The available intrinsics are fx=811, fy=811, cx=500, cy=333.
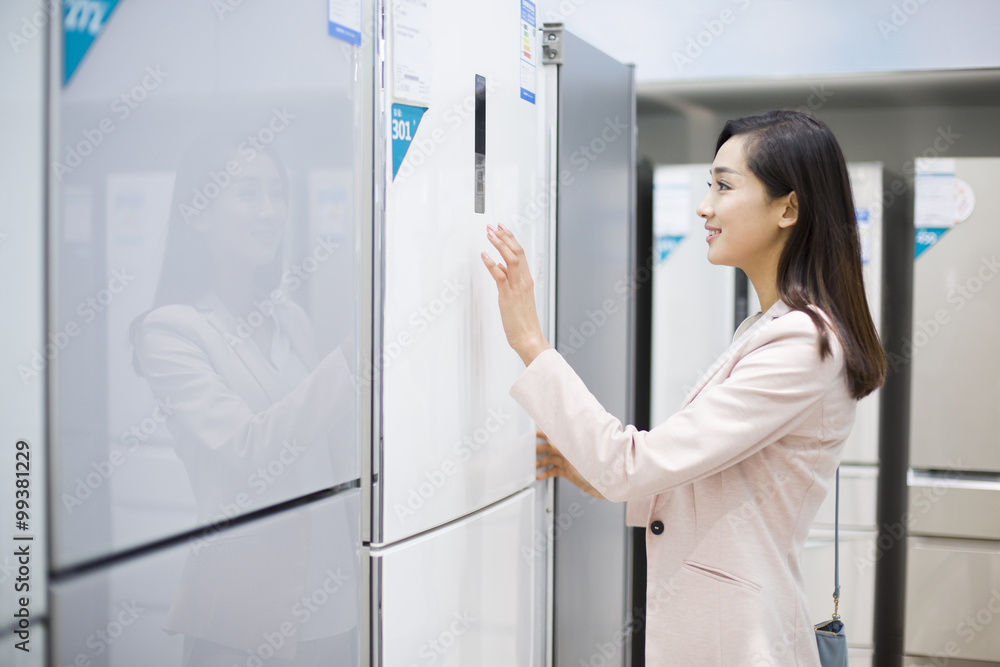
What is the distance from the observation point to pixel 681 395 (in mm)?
2551

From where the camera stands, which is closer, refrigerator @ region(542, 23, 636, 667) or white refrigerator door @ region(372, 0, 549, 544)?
white refrigerator door @ region(372, 0, 549, 544)

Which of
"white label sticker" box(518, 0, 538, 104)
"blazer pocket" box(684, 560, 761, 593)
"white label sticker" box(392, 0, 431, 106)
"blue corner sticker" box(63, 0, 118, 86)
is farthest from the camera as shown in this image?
"white label sticker" box(518, 0, 538, 104)

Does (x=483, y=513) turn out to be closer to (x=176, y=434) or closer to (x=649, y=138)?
(x=176, y=434)

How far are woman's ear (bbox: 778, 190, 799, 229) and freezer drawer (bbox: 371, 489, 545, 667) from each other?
0.63 m

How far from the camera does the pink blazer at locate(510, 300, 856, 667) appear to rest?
3.62ft

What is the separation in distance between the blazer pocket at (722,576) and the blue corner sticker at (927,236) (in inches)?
62.9

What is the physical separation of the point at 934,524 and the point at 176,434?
90.3 inches

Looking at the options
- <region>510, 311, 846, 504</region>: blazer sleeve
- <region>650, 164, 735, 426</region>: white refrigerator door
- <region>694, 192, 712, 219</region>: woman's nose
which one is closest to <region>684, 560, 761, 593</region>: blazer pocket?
<region>510, 311, 846, 504</region>: blazer sleeve

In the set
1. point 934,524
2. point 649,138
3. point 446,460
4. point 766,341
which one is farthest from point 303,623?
point 649,138

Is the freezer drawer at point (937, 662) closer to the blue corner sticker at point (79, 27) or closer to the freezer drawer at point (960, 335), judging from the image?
the freezer drawer at point (960, 335)

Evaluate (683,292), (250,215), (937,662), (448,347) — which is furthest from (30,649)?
(937,662)

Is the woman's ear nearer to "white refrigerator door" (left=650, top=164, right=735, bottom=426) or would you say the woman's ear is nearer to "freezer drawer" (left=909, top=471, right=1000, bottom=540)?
Answer: "white refrigerator door" (left=650, top=164, right=735, bottom=426)

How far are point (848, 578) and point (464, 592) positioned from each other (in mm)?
1614

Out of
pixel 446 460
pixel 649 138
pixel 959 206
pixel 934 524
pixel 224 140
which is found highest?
pixel 649 138
